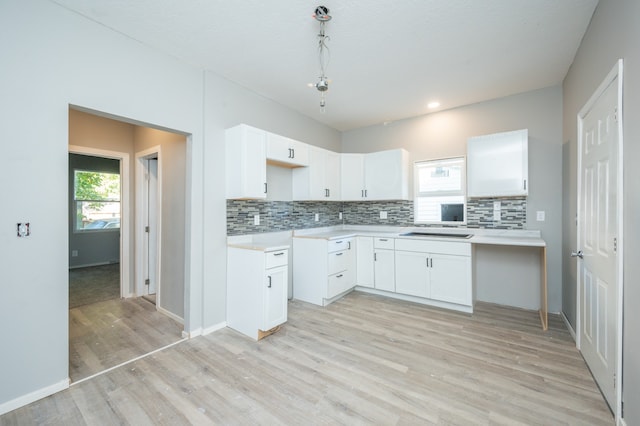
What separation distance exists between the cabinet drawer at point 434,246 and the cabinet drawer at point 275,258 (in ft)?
5.52

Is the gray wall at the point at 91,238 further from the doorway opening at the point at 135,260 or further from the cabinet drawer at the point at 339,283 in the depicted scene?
the cabinet drawer at the point at 339,283

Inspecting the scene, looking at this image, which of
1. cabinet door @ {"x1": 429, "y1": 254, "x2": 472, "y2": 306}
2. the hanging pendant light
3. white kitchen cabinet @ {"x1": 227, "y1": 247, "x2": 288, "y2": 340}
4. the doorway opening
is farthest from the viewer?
cabinet door @ {"x1": 429, "y1": 254, "x2": 472, "y2": 306}

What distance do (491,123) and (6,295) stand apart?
4.99 meters

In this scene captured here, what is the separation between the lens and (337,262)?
3713 millimetres

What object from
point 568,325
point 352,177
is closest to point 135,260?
point 352,177

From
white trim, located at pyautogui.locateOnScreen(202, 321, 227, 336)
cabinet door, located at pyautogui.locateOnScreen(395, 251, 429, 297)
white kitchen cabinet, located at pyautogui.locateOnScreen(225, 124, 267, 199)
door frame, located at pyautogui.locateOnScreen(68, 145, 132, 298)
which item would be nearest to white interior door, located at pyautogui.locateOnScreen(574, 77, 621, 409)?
cabinet door, located at pyautogui.locateOnScreen(395, 251, 429, 297)

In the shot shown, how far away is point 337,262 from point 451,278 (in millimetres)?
1441

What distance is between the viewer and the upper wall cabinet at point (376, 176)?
4.09 metres

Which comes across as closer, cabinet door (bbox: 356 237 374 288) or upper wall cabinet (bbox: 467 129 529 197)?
upper wall cabinet (bbox: 467 129 529 197)

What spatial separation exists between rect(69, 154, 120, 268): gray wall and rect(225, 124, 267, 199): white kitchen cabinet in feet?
17.4

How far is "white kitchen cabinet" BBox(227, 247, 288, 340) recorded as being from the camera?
2654 mm

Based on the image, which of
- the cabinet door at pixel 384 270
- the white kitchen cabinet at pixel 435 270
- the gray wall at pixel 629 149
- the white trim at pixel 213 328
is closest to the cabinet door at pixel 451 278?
the white kitchen cabinet at pixel 435 270

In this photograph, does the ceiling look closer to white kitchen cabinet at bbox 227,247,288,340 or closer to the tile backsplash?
the tile backsplash

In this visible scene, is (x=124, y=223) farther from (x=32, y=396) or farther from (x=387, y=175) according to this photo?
(x=387, y=175)
